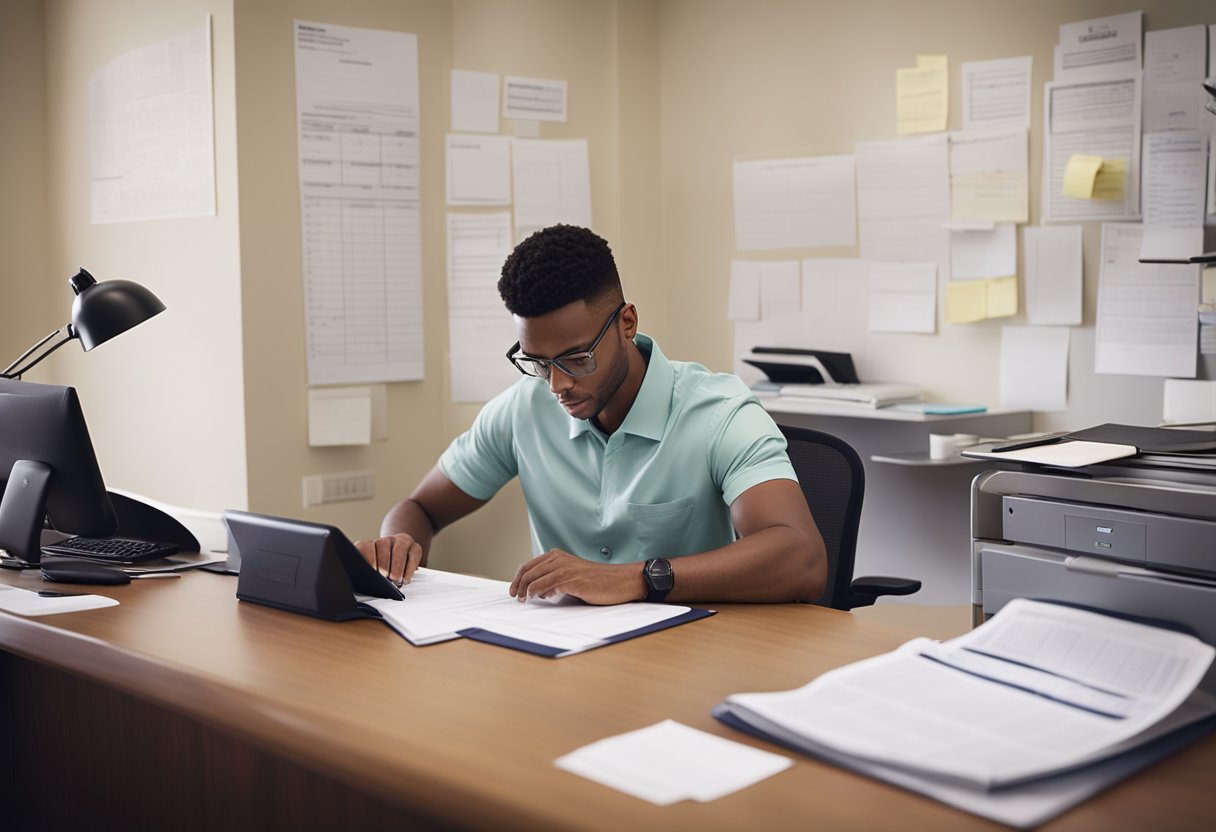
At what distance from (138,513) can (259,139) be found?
1.16 meters

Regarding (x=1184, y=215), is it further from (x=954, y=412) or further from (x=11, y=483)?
(x=11, y=483)

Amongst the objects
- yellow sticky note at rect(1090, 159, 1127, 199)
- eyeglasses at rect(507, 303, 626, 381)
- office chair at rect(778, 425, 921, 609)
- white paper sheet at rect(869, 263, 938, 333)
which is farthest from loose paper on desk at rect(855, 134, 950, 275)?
eyeglasses at rect(507, 303, 626, 381)

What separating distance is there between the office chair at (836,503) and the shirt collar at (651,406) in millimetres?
316

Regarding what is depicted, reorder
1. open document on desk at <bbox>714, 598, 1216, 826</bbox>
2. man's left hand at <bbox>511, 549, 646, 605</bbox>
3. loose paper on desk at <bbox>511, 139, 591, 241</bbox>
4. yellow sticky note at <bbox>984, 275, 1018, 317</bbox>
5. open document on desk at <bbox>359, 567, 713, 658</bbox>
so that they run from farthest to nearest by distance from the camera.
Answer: loose paper on desk at <bbox>511, 139, 591, 241</bbox> < yellow sticky note at <bbox>984, 275, 1018, 317</bbox> < man's left hand at <bbox>511, 549, 646, 605</bbox> < open document on desk at <bbox>359, 567, 713, 658</bbox> < open document on desk at <bbox>714, 598, 1216, 826</bbox>

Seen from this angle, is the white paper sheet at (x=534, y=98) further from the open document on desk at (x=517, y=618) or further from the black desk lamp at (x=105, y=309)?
the open document on desk at (x=517, y=618)

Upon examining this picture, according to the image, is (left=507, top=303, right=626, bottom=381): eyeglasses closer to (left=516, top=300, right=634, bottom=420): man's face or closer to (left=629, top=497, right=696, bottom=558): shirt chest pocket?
(left=516, top=300, right=634, bottom=420): man's face

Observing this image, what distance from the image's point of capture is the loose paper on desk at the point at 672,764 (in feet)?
3.28

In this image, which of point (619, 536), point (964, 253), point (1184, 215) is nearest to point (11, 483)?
point (619, 536)

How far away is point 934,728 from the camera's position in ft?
3.55

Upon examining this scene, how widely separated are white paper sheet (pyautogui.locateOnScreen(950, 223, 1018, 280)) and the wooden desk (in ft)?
5.71

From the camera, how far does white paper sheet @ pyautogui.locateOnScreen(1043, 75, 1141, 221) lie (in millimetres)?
2855

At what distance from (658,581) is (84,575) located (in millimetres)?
944

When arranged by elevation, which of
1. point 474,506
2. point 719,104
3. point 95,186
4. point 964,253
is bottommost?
point 474,506

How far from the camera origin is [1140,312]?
9.41 feet
